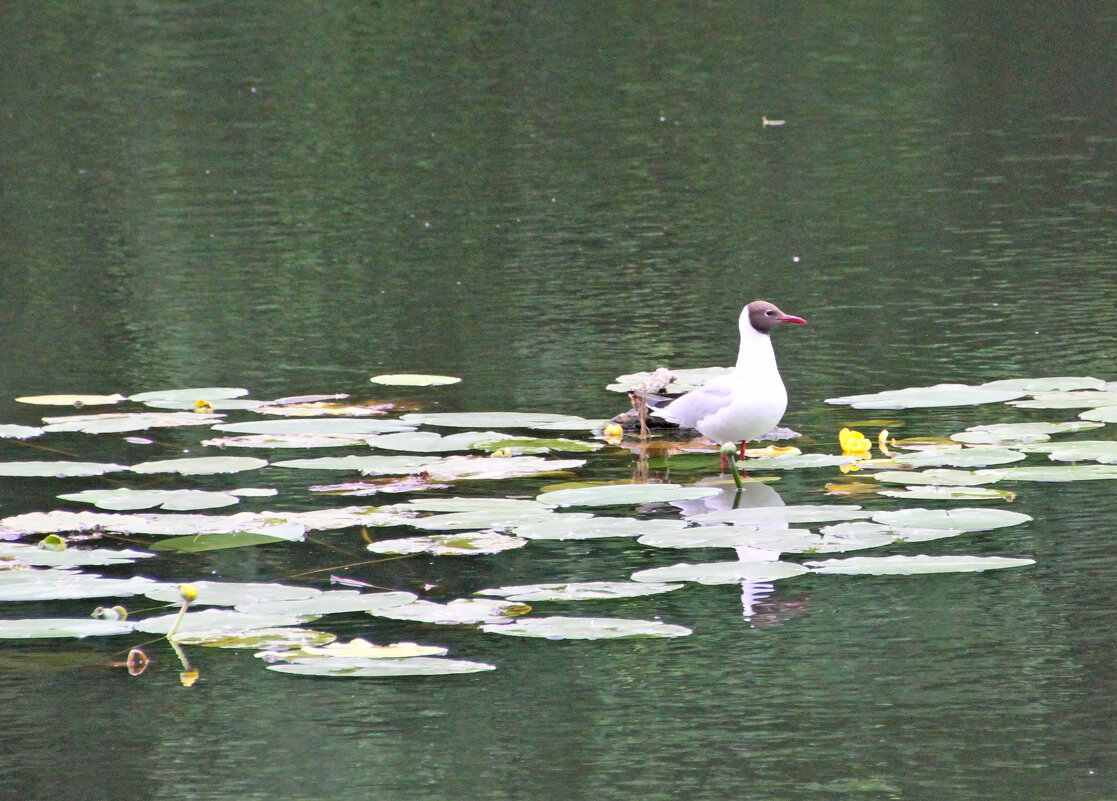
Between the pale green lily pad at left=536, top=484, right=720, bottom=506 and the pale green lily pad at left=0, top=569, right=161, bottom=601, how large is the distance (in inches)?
64.9

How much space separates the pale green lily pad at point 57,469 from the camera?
7355 millimetres

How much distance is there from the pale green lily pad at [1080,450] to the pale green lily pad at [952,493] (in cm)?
46

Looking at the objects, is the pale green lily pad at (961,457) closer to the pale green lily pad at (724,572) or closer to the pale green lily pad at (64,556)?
the pale green lily pad at (724,572)

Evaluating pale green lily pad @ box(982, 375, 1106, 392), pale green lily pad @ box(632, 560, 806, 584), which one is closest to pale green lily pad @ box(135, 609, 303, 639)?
pale green lily pad @ box(632, 560, 806, 584)

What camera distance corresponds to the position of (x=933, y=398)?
787cm

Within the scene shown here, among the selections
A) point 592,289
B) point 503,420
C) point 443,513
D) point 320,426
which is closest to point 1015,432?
point 503,420

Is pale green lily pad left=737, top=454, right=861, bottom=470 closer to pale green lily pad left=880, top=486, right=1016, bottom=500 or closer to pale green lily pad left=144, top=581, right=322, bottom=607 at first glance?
pale green lily pad left=880, top=486, right=1016, bottom=500

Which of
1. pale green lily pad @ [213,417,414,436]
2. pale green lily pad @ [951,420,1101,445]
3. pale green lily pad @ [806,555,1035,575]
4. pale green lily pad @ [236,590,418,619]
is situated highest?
pale green lily pad @ [213,417,414,436]

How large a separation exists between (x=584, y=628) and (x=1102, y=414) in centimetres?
335

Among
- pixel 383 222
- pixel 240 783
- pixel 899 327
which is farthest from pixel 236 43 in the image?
pixel 240 783

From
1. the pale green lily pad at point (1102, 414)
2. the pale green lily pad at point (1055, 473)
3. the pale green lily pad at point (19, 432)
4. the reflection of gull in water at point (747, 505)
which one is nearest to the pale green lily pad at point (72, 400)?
the pale green lily pad at point (19, 432)

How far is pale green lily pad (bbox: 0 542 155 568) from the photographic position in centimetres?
597

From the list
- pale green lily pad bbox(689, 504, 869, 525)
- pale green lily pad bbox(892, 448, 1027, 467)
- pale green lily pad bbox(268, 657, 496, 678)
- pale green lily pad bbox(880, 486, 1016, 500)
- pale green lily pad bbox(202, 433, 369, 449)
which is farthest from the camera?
pale green lily pad bbox(202, 433, 369, 449)

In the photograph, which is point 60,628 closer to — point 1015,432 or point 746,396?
point 746,396
